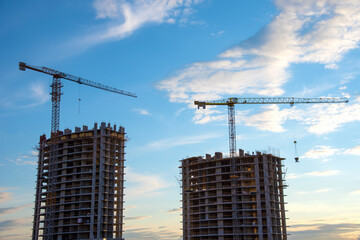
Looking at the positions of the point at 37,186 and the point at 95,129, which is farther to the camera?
the point at 37,186

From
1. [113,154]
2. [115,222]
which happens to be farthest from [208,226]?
[113,154]

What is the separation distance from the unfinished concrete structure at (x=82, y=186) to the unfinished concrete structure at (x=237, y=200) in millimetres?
28614

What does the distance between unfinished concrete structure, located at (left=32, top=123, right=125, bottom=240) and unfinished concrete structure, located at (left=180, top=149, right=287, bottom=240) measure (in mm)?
28614

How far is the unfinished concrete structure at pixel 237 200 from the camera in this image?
14312 centimetres

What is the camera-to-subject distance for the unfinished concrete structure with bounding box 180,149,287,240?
143 meters

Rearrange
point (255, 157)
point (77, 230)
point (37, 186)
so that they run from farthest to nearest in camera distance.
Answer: point (37, 186) < point (255, 157) < point (77, 230)

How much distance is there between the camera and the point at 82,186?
143375mm

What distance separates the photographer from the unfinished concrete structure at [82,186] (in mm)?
140250

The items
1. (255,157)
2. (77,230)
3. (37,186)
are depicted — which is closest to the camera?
(77,230)

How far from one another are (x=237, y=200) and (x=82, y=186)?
2113 inches

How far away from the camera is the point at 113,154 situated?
15062 centimetres

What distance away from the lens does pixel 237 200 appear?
148 metres

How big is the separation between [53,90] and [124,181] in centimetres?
4301

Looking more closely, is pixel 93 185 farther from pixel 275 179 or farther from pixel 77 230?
pixel 275 179
